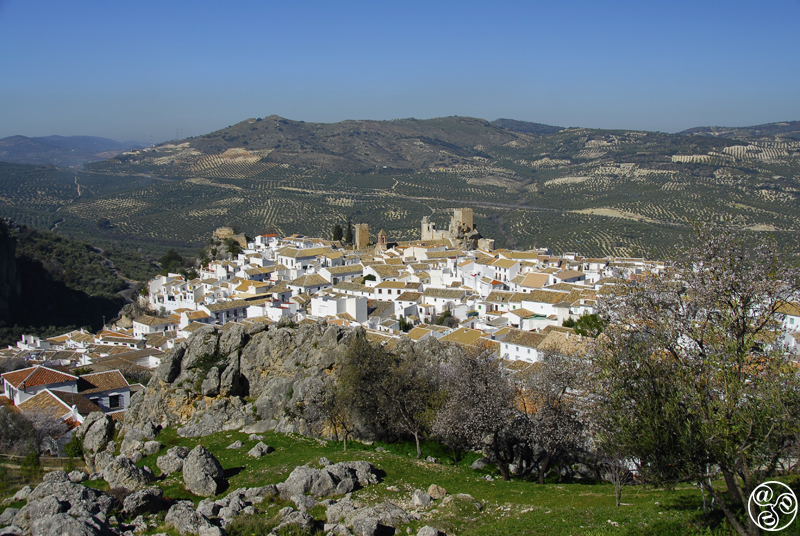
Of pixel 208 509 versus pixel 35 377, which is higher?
pixel 208 509

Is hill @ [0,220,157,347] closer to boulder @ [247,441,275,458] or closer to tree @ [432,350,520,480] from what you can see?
boulder @ [247,441,275,458]

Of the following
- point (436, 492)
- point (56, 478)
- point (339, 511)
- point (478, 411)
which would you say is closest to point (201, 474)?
point (56, 478)

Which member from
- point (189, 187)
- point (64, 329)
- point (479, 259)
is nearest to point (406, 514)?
point (479, 259)

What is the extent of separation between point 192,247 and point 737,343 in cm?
9914

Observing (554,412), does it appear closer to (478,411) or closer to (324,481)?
(478,411)

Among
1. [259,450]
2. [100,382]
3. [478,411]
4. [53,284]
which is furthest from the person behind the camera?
[53,284]

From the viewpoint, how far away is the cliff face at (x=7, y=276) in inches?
2330

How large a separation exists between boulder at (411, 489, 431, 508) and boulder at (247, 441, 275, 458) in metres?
6.21

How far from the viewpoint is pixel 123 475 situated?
1345cm

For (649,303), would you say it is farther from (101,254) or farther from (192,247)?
(192,247)

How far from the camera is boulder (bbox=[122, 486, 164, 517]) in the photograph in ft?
37.2

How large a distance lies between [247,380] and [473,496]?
13.5 m

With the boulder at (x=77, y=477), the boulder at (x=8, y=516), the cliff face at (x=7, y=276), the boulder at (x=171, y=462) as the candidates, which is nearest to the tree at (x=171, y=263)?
the cliff face at (x=7, y=276)

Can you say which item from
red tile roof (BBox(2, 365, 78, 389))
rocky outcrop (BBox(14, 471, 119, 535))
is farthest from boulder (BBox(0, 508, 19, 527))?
red tile roof (BBox(2, 365, 78, 389))
